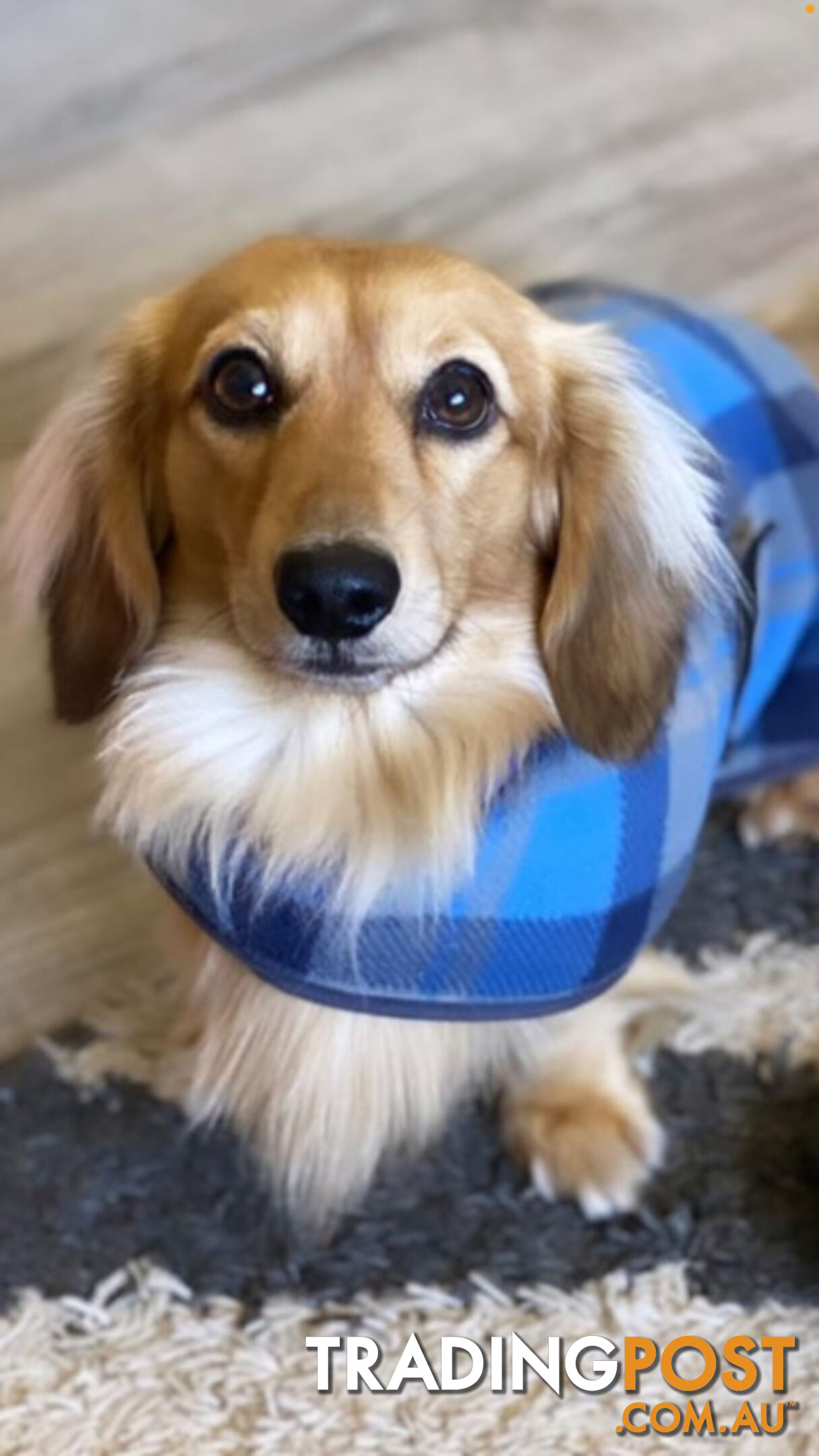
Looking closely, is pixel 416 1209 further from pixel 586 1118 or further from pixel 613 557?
pixel 613 557

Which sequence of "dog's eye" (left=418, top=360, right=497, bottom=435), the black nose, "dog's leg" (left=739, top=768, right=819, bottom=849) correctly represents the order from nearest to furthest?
the black nose, "dog's eye" (left=418, top=360, right=497, bottom=435), "dog's leg" (left=739, top=768, right=819, bottom=849)

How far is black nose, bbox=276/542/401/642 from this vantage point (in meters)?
1.01

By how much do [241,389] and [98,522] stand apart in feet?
0.50

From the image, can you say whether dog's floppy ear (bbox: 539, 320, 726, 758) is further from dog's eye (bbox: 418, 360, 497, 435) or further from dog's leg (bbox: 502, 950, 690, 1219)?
dog's leg (bbox: 502, 950, 690, 1219)

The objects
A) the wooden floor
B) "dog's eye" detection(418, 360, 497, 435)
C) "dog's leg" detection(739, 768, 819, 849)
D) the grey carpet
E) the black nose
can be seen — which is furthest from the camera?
the wooden floor

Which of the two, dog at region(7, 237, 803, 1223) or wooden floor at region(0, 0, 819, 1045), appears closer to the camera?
dog at region(7, 237, 803, 1223)

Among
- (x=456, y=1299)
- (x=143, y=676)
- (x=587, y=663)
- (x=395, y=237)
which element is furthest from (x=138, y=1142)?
(x=395, y=237)

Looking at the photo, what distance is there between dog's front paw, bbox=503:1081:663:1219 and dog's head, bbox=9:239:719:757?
37cm

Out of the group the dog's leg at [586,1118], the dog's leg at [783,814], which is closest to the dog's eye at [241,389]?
the dog's leg at [586,1118]

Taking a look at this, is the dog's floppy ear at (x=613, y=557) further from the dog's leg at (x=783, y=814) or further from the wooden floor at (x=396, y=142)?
the wooden floor at (x=396, y=142)

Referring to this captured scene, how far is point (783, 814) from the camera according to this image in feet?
5.26

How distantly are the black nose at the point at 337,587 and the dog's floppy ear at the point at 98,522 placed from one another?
7.3 inches

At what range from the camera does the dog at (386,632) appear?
3.64ft

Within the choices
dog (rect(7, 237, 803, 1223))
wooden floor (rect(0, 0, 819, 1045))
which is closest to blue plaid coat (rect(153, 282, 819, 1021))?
dog (rect(7, 237, 803, 1223))
